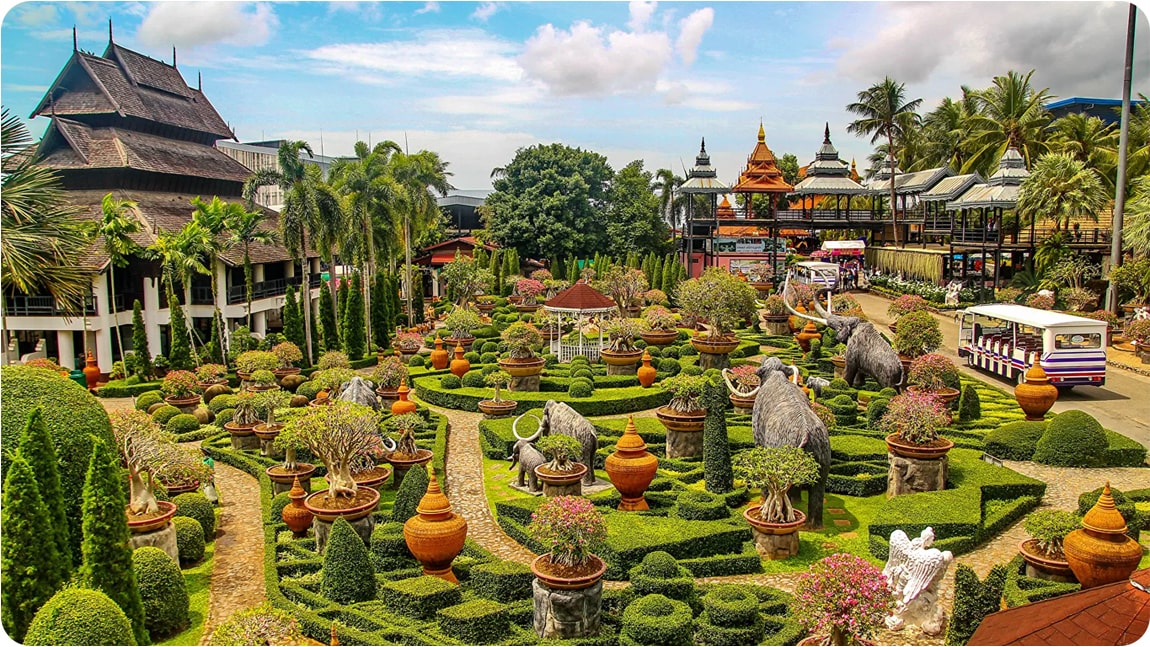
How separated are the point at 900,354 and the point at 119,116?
41182 millimetres

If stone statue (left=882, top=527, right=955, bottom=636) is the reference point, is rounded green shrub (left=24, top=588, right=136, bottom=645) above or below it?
above

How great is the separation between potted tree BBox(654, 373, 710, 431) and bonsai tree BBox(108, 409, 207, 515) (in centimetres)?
1141

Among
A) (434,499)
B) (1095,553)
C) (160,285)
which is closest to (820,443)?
(1095,553)

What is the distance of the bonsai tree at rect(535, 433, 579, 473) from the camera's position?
18688mm

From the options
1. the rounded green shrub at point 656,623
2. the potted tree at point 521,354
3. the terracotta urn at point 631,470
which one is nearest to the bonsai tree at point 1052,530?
the rounded green shrub at point 656,623

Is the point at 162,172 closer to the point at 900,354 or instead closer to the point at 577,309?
the point at 577,309

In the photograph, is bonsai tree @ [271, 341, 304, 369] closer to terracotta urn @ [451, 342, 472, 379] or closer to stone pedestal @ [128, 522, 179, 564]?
terracotta urn @ [451, 342, 472, 379]

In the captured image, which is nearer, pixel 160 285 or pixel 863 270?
pixel 160 285

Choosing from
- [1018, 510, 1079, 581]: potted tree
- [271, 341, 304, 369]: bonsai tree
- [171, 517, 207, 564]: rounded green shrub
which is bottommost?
[171, 517, 207, 564]: rounded green shrub

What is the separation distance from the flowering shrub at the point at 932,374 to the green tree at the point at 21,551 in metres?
21.1

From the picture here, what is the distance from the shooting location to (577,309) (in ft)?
112

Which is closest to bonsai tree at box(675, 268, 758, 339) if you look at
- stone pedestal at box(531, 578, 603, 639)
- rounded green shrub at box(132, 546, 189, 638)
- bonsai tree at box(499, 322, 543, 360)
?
bonsai tree at box(499, 322, 543, 360)

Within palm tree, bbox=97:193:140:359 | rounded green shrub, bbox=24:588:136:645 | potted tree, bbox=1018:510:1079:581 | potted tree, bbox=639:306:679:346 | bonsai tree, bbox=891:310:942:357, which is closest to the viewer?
rounded green shrub, bbox=24:588:136:645

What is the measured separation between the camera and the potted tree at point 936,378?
961 inches
